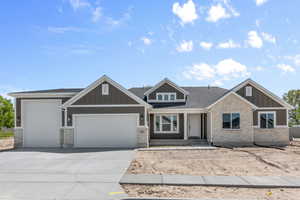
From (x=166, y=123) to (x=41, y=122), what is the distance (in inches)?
384

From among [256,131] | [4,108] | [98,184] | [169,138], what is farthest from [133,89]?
[4,108]

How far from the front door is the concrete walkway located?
1208 centimetres

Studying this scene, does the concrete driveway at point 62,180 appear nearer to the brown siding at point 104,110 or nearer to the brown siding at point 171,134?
the brown siding at point 104,110

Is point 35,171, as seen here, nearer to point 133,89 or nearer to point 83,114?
point 83,114

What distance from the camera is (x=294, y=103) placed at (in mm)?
42094

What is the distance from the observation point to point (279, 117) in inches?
757

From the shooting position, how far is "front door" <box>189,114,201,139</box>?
20266mm

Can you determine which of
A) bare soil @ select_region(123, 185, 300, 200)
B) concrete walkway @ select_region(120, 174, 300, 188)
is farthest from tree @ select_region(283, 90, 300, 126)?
bare soil @ select_region(123, 185, 300, 200)

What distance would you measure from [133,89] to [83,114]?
8743mm

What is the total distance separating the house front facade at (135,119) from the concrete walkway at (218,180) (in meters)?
8.88

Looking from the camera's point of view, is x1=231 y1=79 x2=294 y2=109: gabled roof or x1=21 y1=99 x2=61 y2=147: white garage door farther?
x1=231 y1=79 x2=294 y2=109: gabled roof

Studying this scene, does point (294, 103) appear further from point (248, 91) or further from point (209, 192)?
point (209, 192)

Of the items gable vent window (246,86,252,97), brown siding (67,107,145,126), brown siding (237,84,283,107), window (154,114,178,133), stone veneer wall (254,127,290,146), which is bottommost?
stone veneer wall (254,127,290,146)

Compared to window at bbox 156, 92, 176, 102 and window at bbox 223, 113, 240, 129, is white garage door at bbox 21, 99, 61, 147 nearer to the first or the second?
window at bbox 156, 92, 176, 102
